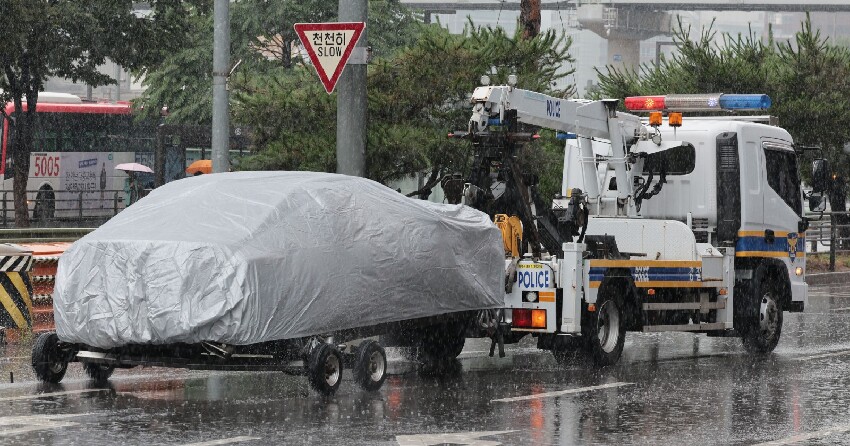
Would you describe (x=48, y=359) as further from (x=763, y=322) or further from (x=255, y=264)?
(x=763, y=322)

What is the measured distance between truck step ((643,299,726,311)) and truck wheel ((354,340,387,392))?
363 cm

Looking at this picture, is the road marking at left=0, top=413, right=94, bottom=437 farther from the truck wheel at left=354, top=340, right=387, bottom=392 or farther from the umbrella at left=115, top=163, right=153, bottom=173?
the umbrella at left=115, top=163, right=153, bottom=173

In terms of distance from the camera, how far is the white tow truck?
44.9ft

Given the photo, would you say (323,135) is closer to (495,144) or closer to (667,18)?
(495,144)

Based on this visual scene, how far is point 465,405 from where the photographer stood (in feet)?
37.1

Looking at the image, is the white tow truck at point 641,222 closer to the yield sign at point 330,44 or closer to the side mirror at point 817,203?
the side mirror at point 817,203

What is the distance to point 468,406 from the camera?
1123cm

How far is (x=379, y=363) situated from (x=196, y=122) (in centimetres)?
2902

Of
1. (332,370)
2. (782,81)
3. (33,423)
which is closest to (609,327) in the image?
(332,370)

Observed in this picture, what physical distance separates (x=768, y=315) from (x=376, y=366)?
6.17 metres

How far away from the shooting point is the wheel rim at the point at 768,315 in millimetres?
16281

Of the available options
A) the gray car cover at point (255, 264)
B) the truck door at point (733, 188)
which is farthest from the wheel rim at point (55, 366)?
the truck door at point (733, 188)

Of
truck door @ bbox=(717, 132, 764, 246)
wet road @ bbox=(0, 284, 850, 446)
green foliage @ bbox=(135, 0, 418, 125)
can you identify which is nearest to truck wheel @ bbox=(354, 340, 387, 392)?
wet road @ bbox=(0, 284, 850, 446)

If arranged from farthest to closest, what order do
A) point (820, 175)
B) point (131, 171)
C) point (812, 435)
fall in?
point (131, 171)
point (820, 175)
point (812, 435)
